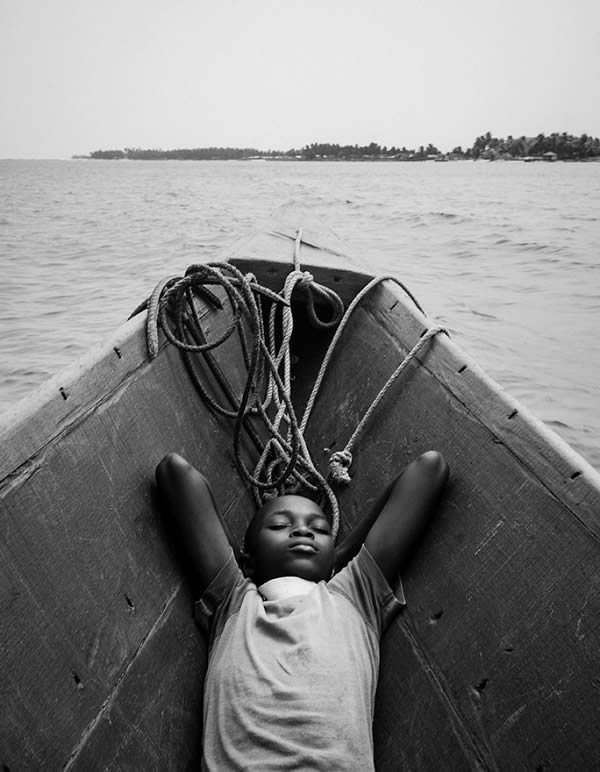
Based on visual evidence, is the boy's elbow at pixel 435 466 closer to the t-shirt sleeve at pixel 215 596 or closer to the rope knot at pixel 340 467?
the rope knot at pixel 340 467

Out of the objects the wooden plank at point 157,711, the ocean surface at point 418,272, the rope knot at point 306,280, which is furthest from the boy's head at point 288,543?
the ocean surface at point 418,272

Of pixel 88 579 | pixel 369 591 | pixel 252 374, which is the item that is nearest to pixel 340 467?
pixel 252 374

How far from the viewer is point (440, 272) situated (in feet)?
25.9

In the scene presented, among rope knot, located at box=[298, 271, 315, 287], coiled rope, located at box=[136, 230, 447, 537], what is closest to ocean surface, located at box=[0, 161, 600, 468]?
rope knot, located at box=[298, 271, 315, 287]

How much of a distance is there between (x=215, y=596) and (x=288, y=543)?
0.21 metres

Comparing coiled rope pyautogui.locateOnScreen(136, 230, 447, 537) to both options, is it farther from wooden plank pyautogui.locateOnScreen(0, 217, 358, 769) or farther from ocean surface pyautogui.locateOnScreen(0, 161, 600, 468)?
ocean surface pyautogui.locateOnScreen(0, 161, 600, 468)

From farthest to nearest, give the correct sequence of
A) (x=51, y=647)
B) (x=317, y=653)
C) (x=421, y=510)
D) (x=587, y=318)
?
(x=587, y=318)
(x=421, y=510)
(x=317, y=653)
(x=51, y=647)

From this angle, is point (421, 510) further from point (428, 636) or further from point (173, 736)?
point (173, 736)

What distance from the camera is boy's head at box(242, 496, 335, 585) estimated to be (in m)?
1.42

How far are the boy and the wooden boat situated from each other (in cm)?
7

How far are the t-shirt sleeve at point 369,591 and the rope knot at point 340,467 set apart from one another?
432 millimetres

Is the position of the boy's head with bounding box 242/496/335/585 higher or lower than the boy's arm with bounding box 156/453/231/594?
lower

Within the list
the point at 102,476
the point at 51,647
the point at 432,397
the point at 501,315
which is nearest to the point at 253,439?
the point at 432,397

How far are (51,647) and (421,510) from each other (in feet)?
2.75
